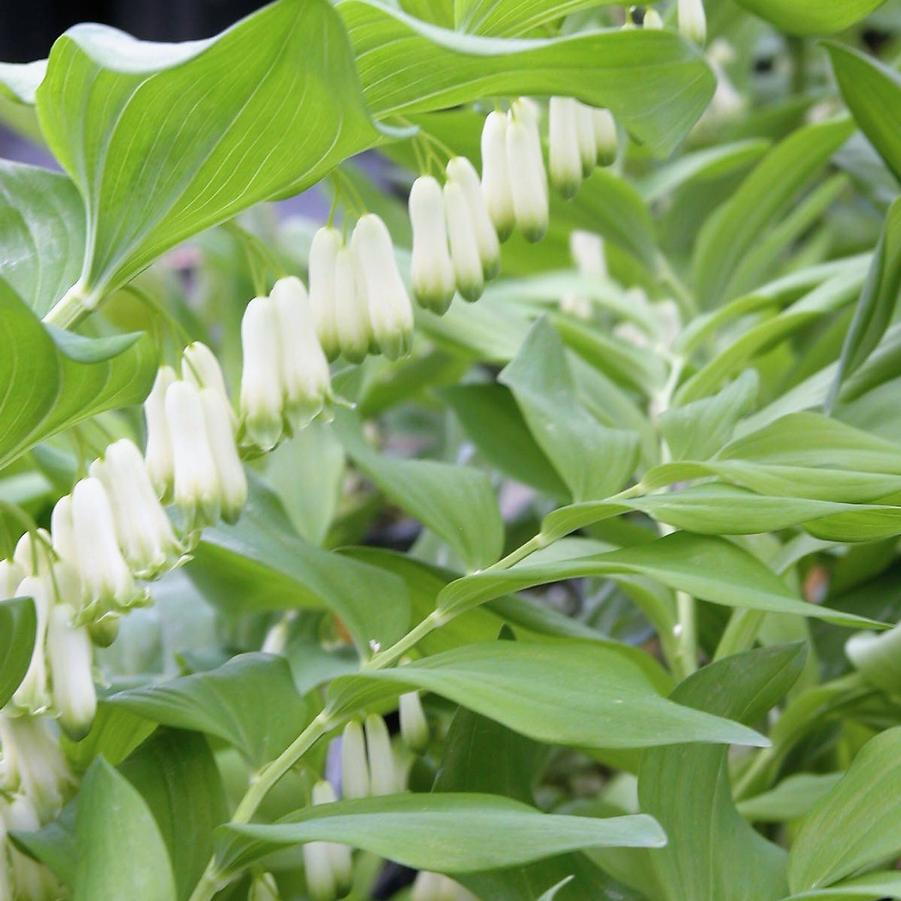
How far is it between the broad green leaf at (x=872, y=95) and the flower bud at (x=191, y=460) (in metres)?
0.32

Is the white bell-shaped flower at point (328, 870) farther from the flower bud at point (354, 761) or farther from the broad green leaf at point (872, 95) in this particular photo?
the broad green leaf at point (872, 95)

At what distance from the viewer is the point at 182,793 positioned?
0.54 metres

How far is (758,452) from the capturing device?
0.57 metres

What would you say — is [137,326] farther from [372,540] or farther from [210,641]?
[210,641]

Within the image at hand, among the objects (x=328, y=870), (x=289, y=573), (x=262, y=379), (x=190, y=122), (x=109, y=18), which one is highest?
(x=109, y=18)

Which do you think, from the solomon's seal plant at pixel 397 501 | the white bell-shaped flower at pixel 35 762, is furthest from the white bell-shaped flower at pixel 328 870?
the white bell-shaped flower at pixel 35 762

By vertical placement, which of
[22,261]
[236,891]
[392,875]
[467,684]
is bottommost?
[392,875]

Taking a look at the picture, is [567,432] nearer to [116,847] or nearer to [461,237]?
[461,237]

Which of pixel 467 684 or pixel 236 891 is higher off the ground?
pixel 467 684

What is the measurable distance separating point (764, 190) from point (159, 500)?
67cm

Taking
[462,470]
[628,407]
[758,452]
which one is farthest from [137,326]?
[758,452]

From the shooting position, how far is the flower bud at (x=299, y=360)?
52cm

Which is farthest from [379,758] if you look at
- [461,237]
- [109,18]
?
[109,18]

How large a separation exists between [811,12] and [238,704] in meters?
0.37
